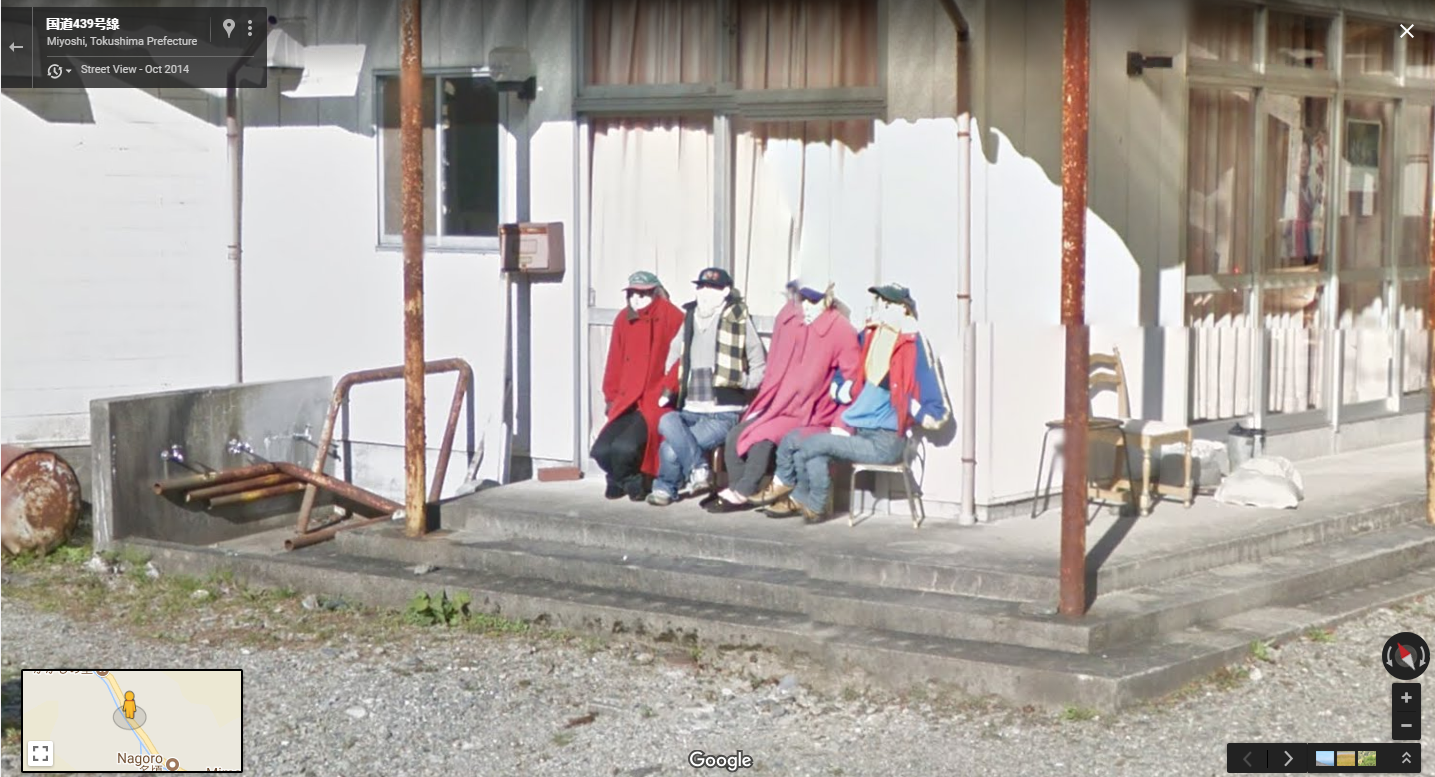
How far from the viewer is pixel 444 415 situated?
39.7 ft

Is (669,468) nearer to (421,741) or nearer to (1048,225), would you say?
(1048,225)

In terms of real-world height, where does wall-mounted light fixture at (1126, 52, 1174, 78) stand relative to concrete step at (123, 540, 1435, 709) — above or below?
above

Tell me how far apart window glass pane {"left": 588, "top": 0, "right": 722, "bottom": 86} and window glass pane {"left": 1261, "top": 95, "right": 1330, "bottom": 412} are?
11.1ft

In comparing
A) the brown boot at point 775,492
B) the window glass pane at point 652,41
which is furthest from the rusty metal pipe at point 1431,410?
the window glass pane at point 652,41

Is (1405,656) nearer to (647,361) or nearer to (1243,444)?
(1243,444)

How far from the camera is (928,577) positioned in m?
8.93

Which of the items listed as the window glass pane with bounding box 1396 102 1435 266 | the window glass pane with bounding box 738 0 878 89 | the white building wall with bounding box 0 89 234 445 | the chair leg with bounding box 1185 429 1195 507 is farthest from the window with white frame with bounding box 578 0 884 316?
the window glass pane with bounding box 1396 102 1435 266

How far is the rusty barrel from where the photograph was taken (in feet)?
36.3

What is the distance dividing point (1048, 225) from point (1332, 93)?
3143mm

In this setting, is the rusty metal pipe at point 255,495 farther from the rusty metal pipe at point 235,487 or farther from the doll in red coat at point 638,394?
the doll in red coat at point 638,394

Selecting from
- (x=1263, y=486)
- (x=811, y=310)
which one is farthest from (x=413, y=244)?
(x=1263, y=486)

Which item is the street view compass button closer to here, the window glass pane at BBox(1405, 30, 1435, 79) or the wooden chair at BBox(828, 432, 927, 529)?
the wooden chair at BBox(828, 432, 927, 529)

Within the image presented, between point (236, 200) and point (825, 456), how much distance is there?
16.3 ft

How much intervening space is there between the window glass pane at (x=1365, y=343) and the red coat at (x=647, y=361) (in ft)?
14.9
